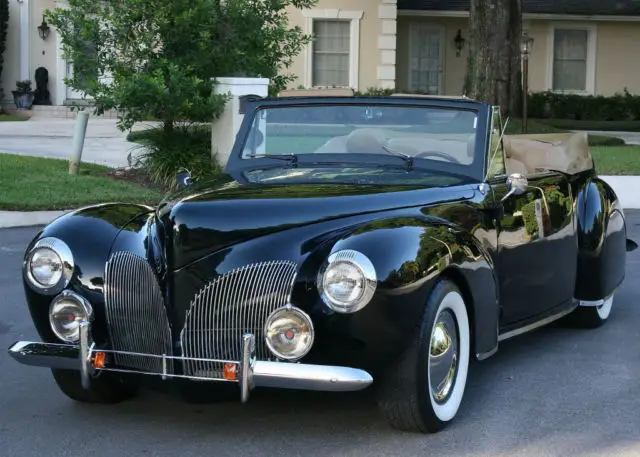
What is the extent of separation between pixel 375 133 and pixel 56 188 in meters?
7.32

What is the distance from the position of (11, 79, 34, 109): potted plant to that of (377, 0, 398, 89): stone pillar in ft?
29.5

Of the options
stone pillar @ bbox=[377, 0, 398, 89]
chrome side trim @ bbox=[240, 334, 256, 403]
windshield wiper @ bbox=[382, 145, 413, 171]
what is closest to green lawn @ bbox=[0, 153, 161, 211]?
windshield wiper @ bbox=[382, 145, 413, 171]

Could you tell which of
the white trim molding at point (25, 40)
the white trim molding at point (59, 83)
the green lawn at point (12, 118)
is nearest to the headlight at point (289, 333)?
the green lawn at point (12, 118)

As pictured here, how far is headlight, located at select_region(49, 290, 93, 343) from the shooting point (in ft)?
14.1

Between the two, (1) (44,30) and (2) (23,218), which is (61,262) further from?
(1) (44,30)

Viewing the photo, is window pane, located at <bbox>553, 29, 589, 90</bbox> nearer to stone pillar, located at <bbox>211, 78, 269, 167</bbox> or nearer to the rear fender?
stone pillar, located at <bbox>211, 78, 269, 167</bbox>

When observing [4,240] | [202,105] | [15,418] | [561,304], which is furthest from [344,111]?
[202,105]

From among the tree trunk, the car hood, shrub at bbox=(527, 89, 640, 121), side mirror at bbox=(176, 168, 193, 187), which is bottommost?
the car hood

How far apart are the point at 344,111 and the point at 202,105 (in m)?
7.64

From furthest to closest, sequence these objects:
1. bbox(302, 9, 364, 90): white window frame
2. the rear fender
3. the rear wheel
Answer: bbox(302, 9, 364, 90): white window frame → the rear fender → the rear wheel

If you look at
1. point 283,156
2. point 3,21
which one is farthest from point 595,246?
point 3,21

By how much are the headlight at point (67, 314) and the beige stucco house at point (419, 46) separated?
67.0 ft

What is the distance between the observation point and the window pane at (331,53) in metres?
24.6

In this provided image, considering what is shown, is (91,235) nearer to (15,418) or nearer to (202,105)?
(15,418)
